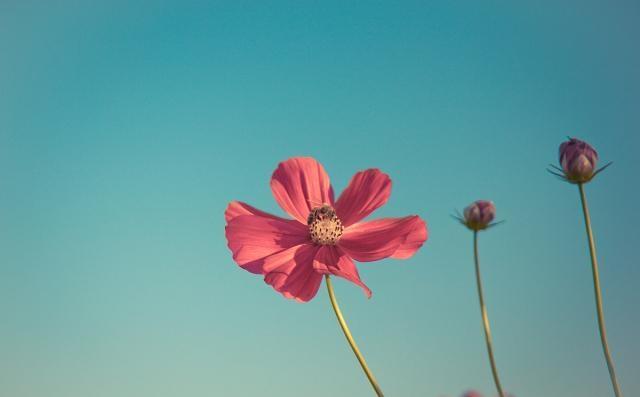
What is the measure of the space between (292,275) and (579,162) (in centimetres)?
74

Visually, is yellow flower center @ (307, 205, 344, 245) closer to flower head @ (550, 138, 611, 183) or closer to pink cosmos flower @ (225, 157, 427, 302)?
pink cosmos flower @ (225, 157, 427, 302)

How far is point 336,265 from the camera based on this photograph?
129 centimetres

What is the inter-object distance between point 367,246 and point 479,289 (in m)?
0.31

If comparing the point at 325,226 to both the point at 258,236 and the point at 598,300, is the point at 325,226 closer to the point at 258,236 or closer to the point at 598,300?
the point at 258,236

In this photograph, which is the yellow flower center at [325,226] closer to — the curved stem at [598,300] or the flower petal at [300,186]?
the flower petal at [300,186]

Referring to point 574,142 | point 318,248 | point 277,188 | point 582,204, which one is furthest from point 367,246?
point 574,142

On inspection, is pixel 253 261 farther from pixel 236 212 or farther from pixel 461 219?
pixel 461 219

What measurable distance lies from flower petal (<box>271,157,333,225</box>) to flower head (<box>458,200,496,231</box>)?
1.12ft

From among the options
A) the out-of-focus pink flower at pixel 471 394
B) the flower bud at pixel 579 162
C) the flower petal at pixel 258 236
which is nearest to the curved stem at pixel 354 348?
the flower petal at pixel 258 236

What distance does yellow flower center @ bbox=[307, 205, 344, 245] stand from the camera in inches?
54.5

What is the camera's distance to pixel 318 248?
4.58ft

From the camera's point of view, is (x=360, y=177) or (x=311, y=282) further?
(x=360, y=177)

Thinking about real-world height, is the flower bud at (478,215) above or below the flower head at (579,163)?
below

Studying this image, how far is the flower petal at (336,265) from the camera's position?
1158 mm
